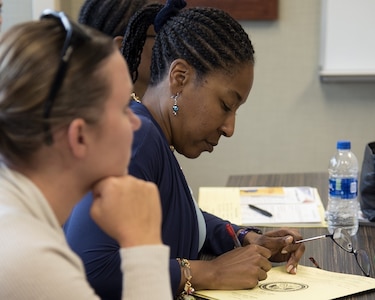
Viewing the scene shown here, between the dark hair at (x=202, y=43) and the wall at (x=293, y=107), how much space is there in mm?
1794

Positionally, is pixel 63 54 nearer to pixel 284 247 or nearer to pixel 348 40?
pixel 284 247

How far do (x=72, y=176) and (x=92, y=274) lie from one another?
0.37 metres

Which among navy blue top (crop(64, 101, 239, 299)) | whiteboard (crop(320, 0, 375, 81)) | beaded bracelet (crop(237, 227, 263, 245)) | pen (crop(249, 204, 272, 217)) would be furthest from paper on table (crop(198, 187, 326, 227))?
whiteboard (crop(320, 0, 375, 81))

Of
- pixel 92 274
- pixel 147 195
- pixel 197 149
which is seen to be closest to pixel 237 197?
pixel 197 149

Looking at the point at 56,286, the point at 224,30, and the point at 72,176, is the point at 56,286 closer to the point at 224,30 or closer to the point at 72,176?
the point at 72,176

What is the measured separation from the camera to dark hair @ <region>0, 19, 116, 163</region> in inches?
34.5

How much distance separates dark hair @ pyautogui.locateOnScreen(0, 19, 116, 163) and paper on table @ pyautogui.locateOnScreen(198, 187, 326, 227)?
1.06m

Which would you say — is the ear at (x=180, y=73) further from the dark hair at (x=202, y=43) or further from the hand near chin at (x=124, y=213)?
the hand near chin at (x=124, y=213)

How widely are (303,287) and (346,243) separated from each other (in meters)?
0.32

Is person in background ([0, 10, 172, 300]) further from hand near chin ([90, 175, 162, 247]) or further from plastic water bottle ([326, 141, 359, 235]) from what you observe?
plastic water bottle ([326, 141, 359, 235])

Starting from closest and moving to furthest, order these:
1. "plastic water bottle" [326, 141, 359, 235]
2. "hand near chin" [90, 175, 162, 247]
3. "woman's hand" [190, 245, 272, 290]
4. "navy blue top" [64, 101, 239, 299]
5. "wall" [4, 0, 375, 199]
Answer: "hand near chin" [90, 175, 162, 247], "navy blue top" [64, 101, 239, 299], "woman's hand" [190, 245, 272, 290], "plastic water bottle" [326, 141, 359, 235], "wall" [4, 0, 375, 199]

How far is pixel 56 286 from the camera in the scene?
856mm

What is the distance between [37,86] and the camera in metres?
0.87

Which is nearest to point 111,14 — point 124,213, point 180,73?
point 180,73
